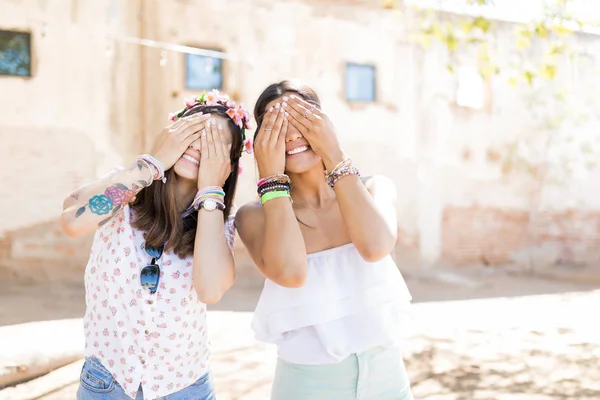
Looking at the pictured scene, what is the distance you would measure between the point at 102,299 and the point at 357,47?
9449 millimetres

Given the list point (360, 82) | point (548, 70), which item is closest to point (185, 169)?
point (548, 70)

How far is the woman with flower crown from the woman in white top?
164 mm

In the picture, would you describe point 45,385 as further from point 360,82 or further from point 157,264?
point 360,82

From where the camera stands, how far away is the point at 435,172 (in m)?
11.5

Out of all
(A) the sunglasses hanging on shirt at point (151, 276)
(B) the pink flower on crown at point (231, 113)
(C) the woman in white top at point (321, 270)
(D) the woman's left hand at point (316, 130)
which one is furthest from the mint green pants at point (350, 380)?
(B) the pink flower on crown at point (231, 113)

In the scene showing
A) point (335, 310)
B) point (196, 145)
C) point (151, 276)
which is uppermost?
point (196, 145)

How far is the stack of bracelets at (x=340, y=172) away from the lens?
6.18 feet

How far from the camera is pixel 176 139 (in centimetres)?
→ 189

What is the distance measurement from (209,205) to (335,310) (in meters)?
0.51

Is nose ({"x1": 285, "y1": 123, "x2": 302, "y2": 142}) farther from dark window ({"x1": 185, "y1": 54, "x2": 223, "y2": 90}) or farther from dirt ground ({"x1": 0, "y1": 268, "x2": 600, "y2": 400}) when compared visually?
dark window ({"x1": 185, "y1": 54, "x2": 223, "y2": 90})

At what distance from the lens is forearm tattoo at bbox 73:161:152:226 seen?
1.77 meters

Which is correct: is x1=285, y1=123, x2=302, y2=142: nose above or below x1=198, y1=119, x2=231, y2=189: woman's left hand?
above

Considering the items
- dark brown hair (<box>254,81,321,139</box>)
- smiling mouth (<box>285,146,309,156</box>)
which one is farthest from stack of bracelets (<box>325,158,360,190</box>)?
dark brown hair (<box>254,81,321,139</box>)

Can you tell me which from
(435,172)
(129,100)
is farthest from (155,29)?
(435,172)
